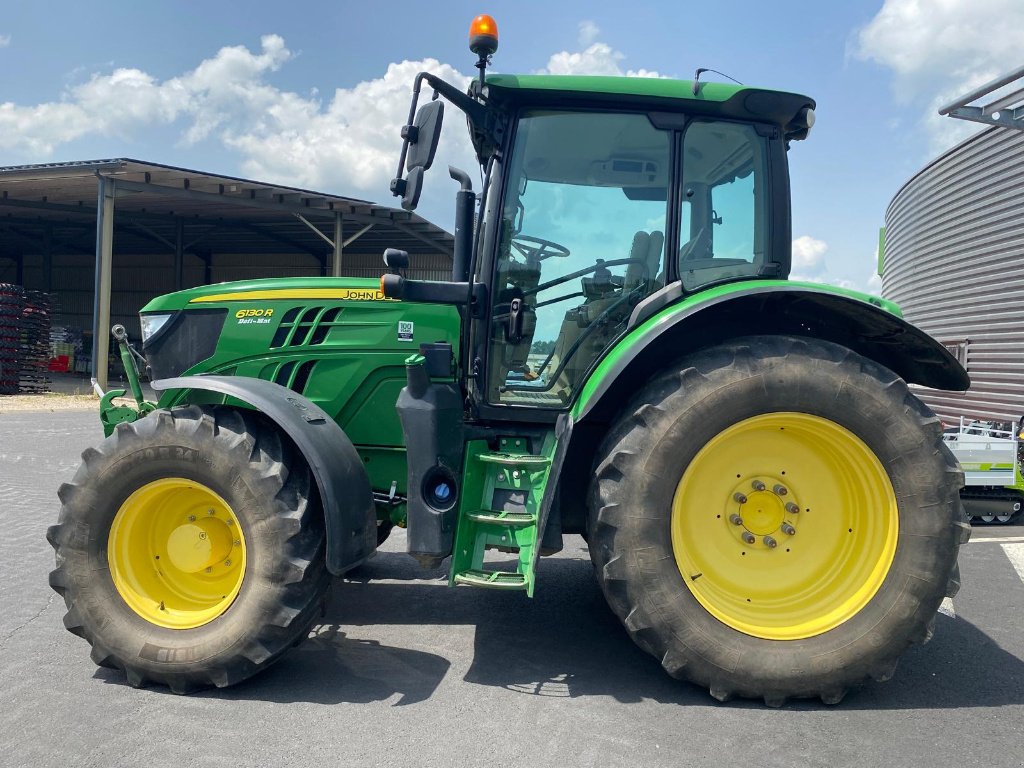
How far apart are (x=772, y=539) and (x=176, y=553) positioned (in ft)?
8.45

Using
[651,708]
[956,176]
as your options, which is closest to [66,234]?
[956,176]

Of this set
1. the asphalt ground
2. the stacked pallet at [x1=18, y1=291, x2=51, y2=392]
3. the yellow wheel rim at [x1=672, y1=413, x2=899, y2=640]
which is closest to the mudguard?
the asphalt ground

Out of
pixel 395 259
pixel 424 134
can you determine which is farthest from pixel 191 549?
pixel 424 134

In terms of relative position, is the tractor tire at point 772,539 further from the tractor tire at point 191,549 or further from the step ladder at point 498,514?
the tractor tire at point 191,549

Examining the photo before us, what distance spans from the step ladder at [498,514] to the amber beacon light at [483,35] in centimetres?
172

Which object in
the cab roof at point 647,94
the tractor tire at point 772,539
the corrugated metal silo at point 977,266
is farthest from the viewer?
the corrugated metal silo at point 977,266

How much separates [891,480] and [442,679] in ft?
6.67

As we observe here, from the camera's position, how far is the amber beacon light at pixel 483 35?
3078mm

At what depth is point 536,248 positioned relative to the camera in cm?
343

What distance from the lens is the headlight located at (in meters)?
4.01

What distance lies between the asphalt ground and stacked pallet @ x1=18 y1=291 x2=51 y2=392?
15.0 m

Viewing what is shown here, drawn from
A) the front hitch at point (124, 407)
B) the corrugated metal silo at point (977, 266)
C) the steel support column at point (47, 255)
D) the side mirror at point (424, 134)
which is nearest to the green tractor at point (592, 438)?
the side mirror at point (424, 134)

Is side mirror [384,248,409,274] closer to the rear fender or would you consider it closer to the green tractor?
the green tractor

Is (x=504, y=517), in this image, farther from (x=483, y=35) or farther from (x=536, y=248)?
(x=483, y=35)
